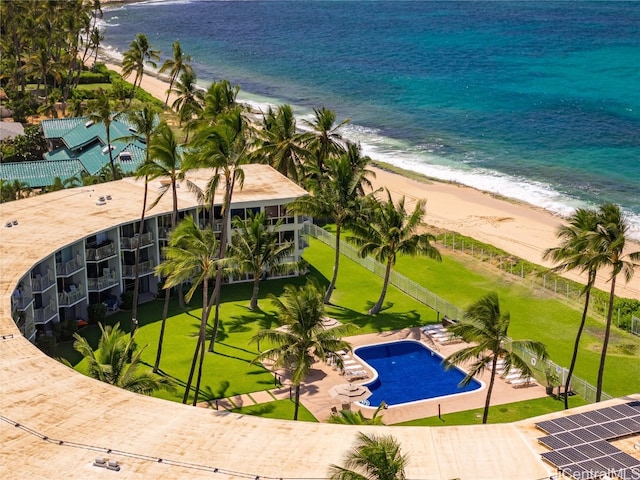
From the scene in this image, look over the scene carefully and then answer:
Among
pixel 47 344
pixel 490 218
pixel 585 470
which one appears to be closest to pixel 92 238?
pixel 47 344

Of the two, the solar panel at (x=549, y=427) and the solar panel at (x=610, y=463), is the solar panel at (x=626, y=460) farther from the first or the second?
the solar panel at (x=549, y=427)

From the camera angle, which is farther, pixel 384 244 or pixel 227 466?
pixel 384 244

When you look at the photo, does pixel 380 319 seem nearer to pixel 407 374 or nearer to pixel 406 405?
pixel 407 374

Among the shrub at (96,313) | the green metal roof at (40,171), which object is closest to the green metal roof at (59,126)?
Answer: the green metal roof at (40,171)

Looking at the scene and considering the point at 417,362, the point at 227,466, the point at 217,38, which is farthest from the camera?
the point at 217,38

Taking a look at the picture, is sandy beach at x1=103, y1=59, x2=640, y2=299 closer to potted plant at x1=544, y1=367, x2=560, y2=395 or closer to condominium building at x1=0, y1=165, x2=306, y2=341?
potted plant at x1=544, y1=367, x2=560, y2=395

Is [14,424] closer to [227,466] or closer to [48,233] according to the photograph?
[227,466]

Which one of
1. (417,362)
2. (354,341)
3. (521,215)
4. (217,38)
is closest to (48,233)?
(354,341)

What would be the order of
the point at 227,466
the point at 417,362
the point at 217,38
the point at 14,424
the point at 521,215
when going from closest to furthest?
the point at 227,466 < the point at 14,424 < the point at 417,362 < the point at 521,215 < the point at 217,38
